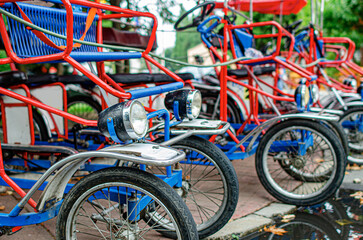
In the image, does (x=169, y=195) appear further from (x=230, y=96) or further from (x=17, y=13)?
(x=230, y=96)

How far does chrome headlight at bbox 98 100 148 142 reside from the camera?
1810mm

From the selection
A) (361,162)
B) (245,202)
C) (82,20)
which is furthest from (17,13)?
(361,162)

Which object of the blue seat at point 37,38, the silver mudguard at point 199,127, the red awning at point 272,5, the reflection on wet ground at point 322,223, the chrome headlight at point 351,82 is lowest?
the reflection on wet ground at point 322,223

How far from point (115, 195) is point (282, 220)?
1.65 m

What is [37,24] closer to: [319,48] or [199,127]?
[199,127]

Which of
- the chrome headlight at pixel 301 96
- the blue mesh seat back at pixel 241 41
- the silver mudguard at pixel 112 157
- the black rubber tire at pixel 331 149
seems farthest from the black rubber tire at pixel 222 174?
the blue mesh seat back at pixel 241 41

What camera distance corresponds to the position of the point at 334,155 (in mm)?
3207

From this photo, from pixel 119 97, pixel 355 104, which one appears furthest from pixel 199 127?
pixel 355 104

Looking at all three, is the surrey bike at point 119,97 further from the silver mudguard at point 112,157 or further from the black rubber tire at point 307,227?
the black rubber tire at point 307,227

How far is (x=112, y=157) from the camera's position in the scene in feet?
5.90

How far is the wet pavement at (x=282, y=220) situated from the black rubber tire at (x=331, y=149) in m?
0.09

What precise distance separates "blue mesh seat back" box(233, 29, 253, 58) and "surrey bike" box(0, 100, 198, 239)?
2.62 metres

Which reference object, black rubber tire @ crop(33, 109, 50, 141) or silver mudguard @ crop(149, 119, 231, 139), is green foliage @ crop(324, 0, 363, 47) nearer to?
black rubber tire @ crop(33, 109, 50, 141)

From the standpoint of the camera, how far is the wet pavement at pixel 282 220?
279cm
